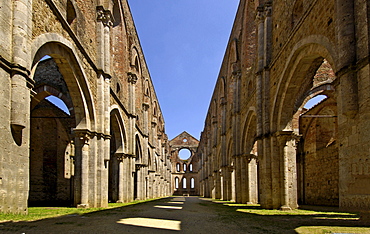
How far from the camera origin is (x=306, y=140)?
71.7ft

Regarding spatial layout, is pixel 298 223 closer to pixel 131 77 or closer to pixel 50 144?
pixel 50 144

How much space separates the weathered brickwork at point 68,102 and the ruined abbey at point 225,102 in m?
0.04

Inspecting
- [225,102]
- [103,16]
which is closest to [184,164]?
[225,102]

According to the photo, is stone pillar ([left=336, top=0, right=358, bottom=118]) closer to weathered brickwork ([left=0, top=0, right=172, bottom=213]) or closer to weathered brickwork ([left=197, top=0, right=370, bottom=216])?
weathered brickwork ([left=197, top=0, right=370, bottom=216])

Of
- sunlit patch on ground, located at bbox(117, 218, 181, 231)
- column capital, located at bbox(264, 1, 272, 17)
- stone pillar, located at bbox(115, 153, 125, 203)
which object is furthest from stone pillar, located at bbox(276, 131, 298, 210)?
stone pillar, located at bbox(115, 153, 125, 203)

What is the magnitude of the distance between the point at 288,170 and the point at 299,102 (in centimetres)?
381

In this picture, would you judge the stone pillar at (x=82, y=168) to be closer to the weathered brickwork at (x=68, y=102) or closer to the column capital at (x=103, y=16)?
the weathered brickwork at (x=68, y=102)

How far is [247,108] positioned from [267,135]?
18.1 ft

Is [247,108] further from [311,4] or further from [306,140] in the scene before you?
[311,4]

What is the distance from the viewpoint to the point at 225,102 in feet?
93.0

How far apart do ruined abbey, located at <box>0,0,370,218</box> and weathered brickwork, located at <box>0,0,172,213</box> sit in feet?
0.14

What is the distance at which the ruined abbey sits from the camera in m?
6.87

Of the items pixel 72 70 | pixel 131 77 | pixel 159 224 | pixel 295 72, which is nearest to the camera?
pixel 159 224

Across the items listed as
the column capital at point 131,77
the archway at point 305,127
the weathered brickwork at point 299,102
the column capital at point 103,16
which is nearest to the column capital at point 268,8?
the weathered brickwork at point 299,102
